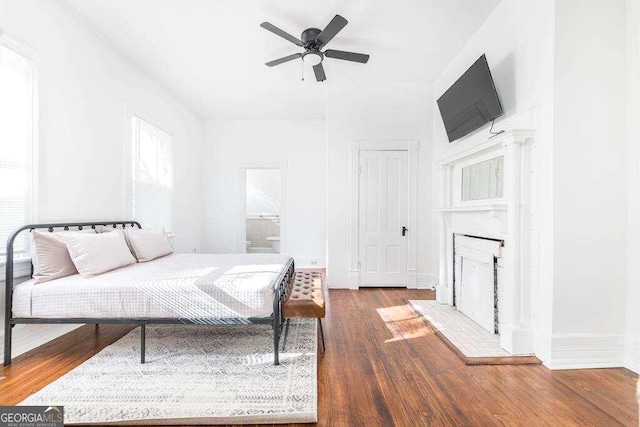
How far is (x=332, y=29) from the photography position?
274 centimetres

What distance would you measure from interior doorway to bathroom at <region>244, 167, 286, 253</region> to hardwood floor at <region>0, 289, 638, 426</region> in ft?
15.7

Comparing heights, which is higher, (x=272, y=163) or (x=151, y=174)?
(x=272, y=163)

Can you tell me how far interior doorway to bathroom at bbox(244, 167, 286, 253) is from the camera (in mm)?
7621

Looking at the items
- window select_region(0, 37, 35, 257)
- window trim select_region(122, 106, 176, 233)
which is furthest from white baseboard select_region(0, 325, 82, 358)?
window trim select_region(122, 106, 176, 233)

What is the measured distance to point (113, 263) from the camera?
2.64 m

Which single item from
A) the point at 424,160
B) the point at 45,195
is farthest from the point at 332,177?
the point at 45,195

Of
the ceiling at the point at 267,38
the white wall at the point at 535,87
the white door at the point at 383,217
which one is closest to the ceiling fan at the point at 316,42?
the ceiling at the point at 267,38

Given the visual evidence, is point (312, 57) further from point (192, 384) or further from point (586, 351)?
point (586, 351)

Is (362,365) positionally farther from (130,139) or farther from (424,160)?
(130,139)

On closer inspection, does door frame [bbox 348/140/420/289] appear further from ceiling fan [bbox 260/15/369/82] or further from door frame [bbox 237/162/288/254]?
door frame [bbox 237/162/288/254]

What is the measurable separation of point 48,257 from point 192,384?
1.46 m

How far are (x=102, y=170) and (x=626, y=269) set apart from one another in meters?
4.65

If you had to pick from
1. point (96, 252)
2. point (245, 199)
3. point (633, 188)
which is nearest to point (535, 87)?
point (633, 188)

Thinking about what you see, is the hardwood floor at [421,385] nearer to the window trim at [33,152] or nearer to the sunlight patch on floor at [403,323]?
the sunlight patch on floor at [403,323]
